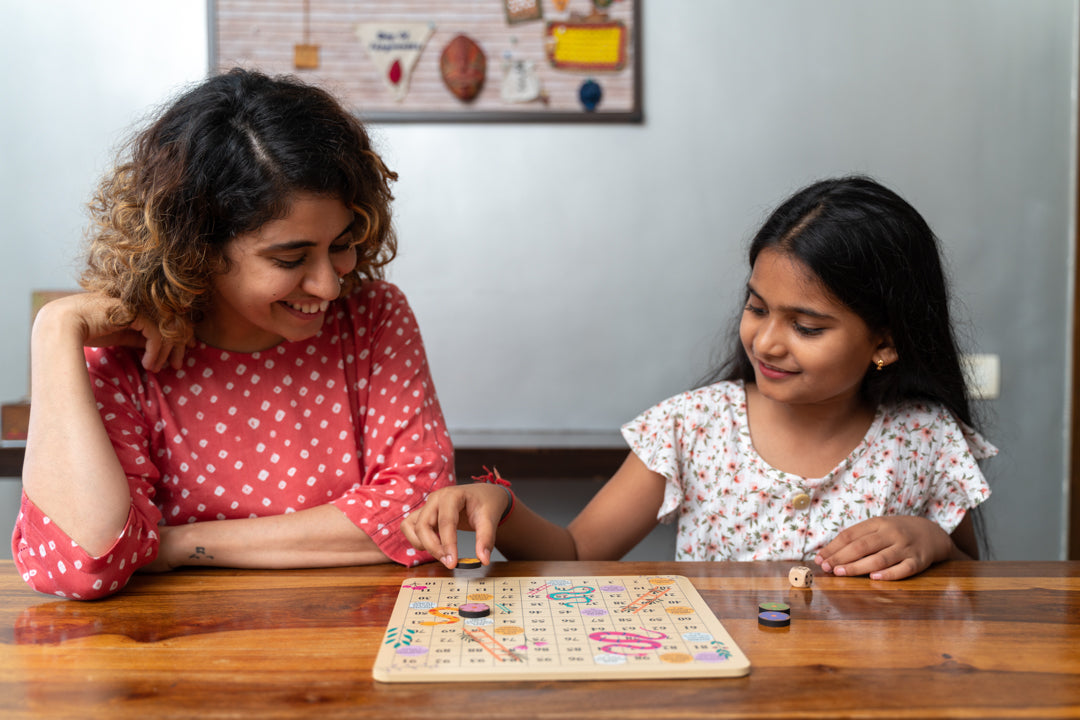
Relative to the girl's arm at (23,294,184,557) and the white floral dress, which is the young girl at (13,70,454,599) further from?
the white floral dress

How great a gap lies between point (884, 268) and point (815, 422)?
27 centimetres

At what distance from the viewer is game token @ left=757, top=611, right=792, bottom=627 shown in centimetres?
78

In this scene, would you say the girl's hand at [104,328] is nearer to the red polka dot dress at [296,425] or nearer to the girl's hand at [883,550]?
the red polka dot dress at [296,425]

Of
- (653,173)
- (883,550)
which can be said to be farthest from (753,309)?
(653,173)

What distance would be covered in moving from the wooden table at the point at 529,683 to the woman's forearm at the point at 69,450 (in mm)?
81

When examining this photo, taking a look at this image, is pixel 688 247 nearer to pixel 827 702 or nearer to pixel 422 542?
pixel 422 542

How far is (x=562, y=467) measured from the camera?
6.52ft

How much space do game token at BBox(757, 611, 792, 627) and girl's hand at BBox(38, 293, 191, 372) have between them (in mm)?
779

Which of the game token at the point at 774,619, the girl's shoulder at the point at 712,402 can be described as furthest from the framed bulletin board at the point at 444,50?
the game token at the point at 774,619

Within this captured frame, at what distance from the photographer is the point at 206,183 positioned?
3.45 ft

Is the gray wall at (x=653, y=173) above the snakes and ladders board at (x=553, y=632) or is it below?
above

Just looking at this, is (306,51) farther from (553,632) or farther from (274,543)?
(553,632)

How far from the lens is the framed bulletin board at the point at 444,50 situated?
6.97 ft

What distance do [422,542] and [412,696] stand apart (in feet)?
0.99
